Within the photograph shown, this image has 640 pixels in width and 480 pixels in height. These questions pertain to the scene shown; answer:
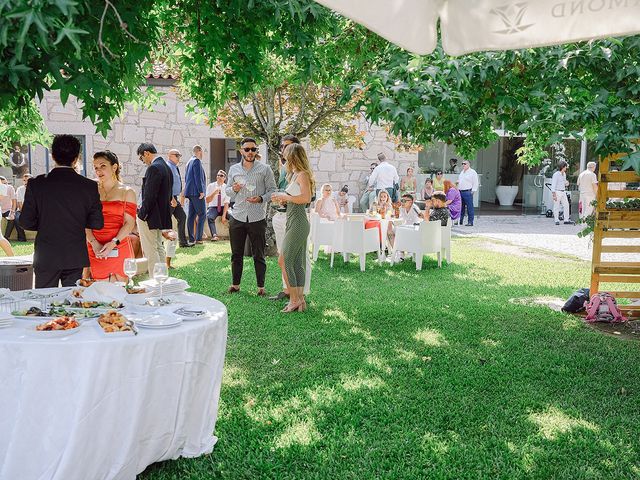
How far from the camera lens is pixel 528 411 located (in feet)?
14.8

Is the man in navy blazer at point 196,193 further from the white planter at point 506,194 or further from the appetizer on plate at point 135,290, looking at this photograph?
the white planter at point 506,194

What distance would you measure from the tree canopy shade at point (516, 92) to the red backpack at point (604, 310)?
2623 millimetres

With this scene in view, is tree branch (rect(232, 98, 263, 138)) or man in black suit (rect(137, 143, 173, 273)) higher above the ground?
tree branch (rect(232, 98, 263, 138))

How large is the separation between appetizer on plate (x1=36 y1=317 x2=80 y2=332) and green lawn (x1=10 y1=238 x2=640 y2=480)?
0.98 meters

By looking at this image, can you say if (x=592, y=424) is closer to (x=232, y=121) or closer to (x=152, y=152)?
(x=152, y=152)

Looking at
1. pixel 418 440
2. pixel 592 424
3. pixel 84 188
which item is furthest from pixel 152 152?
pixel 592 424

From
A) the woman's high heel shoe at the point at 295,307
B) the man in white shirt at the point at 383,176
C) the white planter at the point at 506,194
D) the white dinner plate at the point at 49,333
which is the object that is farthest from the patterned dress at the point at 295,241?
the white planter at the point at 506,194

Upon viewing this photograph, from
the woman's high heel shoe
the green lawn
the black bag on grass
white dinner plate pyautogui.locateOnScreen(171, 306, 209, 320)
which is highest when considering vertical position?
white dinner plate pyautogui.locateOnScreen(171, 306, 209, 320)

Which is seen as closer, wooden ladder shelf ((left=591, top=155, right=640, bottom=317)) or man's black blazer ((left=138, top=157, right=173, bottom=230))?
wooden ladder shelf ((left=591, top=155, right=640, bottom=317))

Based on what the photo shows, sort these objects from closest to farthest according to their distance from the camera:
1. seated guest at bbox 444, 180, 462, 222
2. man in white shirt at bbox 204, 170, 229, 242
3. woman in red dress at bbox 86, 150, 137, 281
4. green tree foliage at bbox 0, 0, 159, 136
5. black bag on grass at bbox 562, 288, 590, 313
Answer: green tree foliage at bbox 0, 0, 159, 136 < woman in red dress at bbox 86, 150, 137, 281 < black bag on grass at bbox 562, 288, 590, 313 < man in white shirt at bbox 204, 170, 229, 242 < seated guest at bbox 444, 180, 462, 222

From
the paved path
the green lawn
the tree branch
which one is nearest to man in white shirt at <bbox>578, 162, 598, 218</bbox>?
the paved path

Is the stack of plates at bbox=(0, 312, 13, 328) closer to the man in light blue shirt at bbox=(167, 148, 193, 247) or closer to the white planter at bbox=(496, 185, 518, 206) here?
the man in light blue shirt at bbox=(167, 148, 193, 247)

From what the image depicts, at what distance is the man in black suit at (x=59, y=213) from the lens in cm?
454

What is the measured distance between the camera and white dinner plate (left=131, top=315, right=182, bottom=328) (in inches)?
123
